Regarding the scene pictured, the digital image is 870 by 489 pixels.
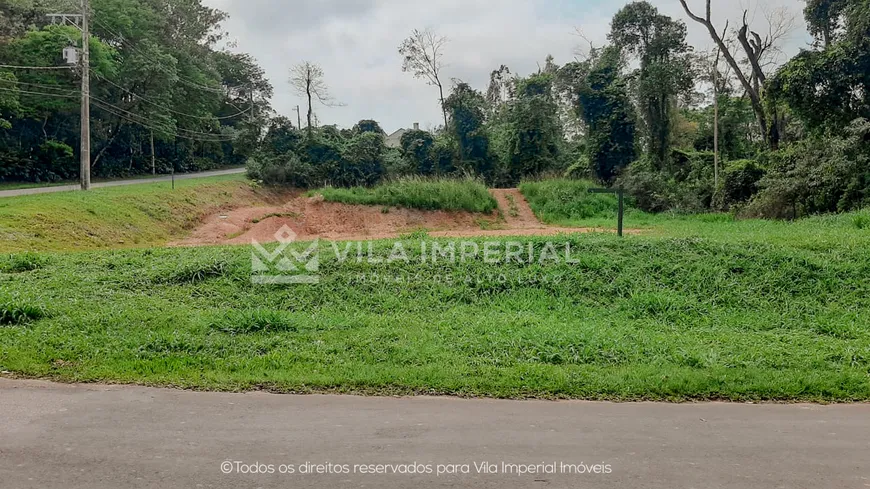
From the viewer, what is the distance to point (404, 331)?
5664 mm

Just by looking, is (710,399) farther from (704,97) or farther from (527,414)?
(704,97)

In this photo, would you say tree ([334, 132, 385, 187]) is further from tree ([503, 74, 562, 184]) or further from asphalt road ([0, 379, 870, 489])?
asphalt road ([0, 379, 870, 489])

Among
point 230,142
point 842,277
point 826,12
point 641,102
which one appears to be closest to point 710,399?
point 842,277

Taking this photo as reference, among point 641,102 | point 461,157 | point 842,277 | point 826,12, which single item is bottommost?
point 842,277

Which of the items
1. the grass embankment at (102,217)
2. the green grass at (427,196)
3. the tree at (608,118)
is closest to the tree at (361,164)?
the green grass at (427,196)

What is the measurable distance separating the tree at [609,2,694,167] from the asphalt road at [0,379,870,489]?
2214cm

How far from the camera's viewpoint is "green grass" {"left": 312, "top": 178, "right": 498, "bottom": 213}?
63.0 ft

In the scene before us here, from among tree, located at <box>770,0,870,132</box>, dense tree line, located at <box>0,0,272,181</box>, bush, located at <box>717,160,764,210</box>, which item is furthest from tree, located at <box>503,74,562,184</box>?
dense tree line, located at <box>0,0,272,181</box>

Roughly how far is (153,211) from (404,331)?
14573mm

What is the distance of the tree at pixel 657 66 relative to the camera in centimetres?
2353

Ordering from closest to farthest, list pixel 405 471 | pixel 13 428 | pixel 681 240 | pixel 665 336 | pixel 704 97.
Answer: pixel 405 471, pixel 13 428, pixel 665 336, pixel 681 240, pixel 704 97

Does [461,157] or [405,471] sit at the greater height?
[461,157]

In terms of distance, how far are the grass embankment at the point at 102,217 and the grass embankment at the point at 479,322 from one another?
4.45 meters
